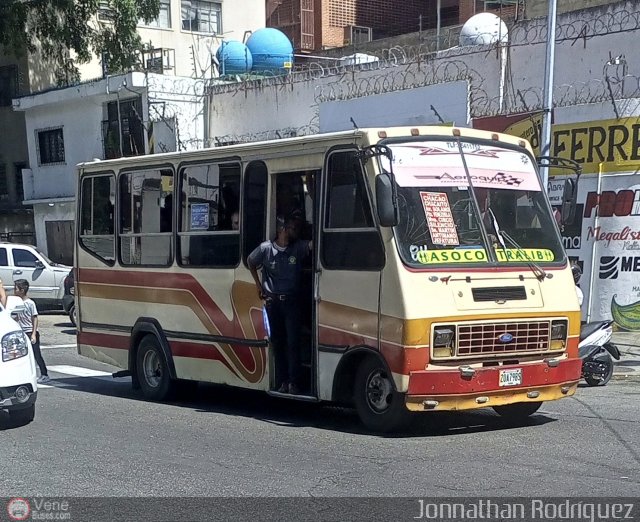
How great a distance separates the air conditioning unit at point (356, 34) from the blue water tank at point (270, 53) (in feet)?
→ 40.8

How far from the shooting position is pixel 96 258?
12516 mm

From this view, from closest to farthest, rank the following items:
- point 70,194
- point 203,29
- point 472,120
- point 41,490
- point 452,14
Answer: point 41,490, point 472,120, point 70,194, point 203,29, point 452,14

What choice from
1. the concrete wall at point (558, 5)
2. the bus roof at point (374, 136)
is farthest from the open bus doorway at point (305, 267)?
the concrete wall at point (558, 5)

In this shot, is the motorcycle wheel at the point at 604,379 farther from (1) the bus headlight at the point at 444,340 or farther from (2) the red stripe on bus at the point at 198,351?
(2) the red stripe on bus at the point at 198,351

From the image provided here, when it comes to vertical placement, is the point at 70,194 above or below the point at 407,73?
below

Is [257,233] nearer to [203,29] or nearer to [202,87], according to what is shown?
[202,87]

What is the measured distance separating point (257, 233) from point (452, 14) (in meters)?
35.5

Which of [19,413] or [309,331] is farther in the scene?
[19,413]

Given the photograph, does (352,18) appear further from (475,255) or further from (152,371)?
(475,255)

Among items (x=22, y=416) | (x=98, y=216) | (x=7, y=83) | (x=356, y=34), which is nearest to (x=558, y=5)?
(x=356, y=34)

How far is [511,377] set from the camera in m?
8.66

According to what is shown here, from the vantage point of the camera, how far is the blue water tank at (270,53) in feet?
92.6

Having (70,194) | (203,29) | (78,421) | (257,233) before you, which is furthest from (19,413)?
(203,29)

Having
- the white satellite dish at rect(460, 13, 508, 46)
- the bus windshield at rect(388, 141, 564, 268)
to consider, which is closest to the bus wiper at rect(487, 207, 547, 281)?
the bus windshield at rect(388, 141, 564, 268)
